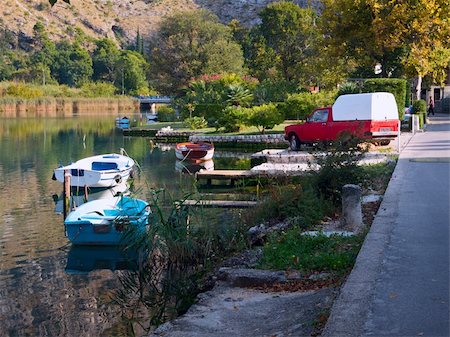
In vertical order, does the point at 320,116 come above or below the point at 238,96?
below

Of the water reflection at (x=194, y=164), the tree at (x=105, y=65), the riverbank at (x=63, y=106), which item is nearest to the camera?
the water reflection at (x=194, y=164)

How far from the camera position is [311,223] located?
11.8 m

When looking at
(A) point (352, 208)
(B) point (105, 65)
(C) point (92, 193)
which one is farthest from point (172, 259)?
(B) point (105, 65)

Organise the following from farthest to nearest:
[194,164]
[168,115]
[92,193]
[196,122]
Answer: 1. [168,115]
2. [196,122]
3. [194,164]
4. [92,193]

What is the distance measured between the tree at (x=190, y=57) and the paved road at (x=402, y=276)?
57118 millimetres

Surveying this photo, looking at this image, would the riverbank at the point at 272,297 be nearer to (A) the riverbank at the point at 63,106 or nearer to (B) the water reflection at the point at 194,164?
(B) the water reflection at the point at 194,164

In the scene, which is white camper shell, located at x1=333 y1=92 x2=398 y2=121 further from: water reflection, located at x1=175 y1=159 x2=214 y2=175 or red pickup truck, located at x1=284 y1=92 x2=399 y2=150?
water reflection, located at x1=175 y1=159 x2=214 y2=175

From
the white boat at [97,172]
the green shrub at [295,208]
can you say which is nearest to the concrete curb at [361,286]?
A: the green shrub at [295,208]

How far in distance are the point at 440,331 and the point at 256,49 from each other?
242ft

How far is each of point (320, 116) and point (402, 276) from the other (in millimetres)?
19819

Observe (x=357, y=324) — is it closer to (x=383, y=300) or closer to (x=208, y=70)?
(x=383, y=300)

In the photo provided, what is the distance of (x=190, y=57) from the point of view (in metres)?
69.7

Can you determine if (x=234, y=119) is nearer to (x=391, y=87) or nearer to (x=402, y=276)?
(x=391, y=87)

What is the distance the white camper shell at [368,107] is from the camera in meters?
24.7
